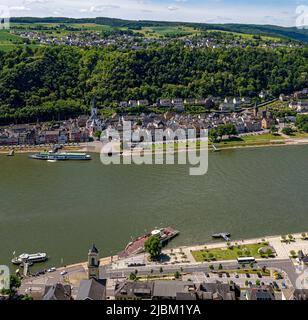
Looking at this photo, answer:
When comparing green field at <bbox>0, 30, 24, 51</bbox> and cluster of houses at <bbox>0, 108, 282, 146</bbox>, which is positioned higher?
green field at <bbox>0, 30, 24, 51</bbox>

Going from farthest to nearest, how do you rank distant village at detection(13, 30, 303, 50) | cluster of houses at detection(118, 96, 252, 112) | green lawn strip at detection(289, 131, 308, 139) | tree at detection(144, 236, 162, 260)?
distant village at detection(13, 30, 303, 50) < cluster of houses at detection(118, 96, 252, 112) < green lawn strip at detection(289, 131, 308, 139) < tree at detection(144, 236, 162, 260)

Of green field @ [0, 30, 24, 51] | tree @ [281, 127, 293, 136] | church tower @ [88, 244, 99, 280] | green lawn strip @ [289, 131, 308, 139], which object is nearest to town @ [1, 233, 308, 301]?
church tower @ [88, 244, 99, 280]

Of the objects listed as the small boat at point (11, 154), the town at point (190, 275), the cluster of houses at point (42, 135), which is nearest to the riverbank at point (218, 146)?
the small boat at point (11, 154)

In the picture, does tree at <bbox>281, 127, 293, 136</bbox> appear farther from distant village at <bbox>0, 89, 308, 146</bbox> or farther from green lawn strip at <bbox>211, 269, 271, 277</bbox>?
green lawn strip at <bbox>211, 269, 271, 277</bbox>

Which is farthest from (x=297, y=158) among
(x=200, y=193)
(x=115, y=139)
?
(x=115, y=139)

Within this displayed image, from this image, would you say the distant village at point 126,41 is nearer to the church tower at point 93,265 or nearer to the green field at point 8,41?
the green field at point 8,41

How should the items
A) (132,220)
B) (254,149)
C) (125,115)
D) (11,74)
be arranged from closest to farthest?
1. (132,220)
2. (254,149)
3. (125,115)
4. (11,74)

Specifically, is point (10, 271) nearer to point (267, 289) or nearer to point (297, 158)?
point (267, 289)
